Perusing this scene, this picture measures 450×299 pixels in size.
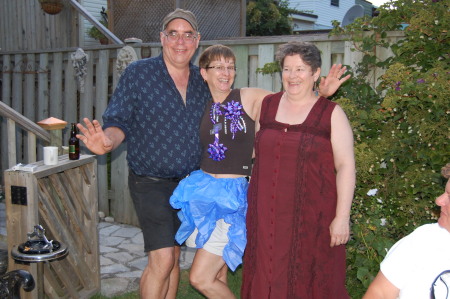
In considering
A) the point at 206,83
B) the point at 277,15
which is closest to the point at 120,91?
the point at 206,83

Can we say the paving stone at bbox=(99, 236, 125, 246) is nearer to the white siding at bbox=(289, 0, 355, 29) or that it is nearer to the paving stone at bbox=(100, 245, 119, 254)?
the paving stone at bbox=(100, 245, 119, 254)

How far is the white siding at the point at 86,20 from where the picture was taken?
820cm

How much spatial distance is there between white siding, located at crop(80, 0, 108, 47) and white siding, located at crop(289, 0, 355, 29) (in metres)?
12.3

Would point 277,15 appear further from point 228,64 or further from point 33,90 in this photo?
point 228,64

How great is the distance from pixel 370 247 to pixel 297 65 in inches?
62.4

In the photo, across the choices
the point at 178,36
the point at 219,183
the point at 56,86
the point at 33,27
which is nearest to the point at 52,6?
the point at 33,27

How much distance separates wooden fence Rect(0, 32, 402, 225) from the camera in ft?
14.6

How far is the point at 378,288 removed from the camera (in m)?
1.69

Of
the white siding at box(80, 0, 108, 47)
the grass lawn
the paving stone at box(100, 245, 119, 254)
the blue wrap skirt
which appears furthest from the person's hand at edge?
the white siding at box(80, 0, 108, 47)

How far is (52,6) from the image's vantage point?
7.40 metres

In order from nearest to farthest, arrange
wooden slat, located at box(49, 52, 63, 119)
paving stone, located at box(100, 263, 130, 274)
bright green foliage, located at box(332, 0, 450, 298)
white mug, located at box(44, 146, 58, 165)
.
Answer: bright green foliage, located at box(332, 0, 450, 298) → white mug, located at box(44, 146, 58, 165) → paving stone, located at box(100, 263, 130, 274) → wooden slat, located at box(49, 52, 63, 119)

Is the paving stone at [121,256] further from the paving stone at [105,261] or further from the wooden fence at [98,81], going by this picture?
the wooden fence at [98,81]

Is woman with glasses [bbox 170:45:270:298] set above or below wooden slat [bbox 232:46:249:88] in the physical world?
below

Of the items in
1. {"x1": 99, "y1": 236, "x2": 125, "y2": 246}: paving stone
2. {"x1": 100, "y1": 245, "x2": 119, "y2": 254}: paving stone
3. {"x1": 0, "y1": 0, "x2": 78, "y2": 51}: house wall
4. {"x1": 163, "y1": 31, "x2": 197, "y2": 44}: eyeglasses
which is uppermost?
{"x1": 0, "y1": 0, "x2": 78, "y2": 51}: house wall
